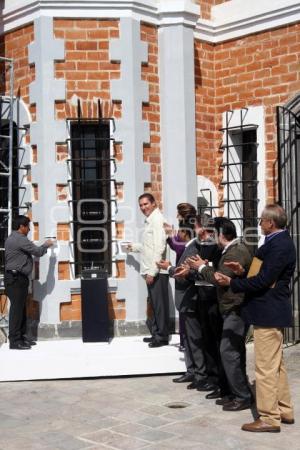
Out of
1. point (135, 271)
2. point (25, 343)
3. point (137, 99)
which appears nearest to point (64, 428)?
point (25, 343)

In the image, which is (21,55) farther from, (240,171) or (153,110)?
(240,171)

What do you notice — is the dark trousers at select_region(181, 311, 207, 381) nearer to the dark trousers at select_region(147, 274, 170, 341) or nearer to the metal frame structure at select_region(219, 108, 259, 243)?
the dark trousers at select_region(147, 274, 170, 341)

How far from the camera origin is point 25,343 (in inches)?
315

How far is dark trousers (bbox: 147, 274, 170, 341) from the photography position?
797 cm

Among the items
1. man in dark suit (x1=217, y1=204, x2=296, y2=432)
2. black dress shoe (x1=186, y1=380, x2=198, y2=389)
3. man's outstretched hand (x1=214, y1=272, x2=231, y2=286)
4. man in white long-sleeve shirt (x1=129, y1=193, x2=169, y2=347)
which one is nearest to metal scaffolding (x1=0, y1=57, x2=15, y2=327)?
man in white long-sleeve shirt (x1=129, y1=193, x2=169, y2=347)

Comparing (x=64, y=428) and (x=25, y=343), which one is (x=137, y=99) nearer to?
(x=25, y=343)

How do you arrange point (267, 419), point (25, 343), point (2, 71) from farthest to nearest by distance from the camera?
point (2, 71) < point (25, 343) < point (267, 419)

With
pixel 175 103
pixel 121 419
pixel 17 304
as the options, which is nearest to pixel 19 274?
pixel 17 304

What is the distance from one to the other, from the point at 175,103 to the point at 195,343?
361 cm

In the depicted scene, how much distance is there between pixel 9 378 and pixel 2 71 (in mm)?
4372

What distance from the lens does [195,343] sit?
6.70 m

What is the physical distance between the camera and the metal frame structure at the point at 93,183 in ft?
28.0

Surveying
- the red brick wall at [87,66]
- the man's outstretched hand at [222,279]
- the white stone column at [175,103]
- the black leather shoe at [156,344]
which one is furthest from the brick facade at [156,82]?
the man's outstretched hand at [222,279]

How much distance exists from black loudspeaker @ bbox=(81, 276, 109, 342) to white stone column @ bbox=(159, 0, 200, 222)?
4.90 feet
